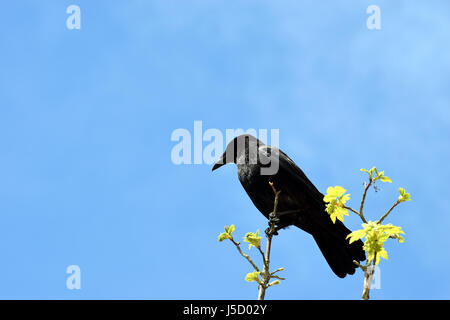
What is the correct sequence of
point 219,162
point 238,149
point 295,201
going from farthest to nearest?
point 219,162, point 238,149, point 295,201

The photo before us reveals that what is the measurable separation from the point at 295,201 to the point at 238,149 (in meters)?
1.23

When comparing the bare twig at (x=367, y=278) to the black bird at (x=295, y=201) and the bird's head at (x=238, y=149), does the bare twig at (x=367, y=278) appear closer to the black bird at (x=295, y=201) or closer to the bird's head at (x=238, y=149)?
the black bird at (x=295, y=201)

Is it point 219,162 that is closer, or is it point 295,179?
point 295,179

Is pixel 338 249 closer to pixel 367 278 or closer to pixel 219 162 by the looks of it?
→ pixel 219 162

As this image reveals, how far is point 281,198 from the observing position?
287 inches

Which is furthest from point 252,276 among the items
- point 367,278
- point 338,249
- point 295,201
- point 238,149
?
point 238,149

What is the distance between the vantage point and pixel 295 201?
23.8 feet

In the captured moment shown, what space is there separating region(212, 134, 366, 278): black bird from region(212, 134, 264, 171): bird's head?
4 cm

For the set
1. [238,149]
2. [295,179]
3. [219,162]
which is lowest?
[295,179]

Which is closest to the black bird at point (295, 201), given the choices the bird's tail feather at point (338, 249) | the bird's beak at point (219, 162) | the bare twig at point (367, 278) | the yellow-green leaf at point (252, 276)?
the bird's tail feather at point (338, 249)

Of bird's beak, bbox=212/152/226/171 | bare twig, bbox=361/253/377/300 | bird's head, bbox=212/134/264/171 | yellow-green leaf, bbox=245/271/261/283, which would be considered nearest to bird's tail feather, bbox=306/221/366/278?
bird's head, bbox=212/134/264/171
